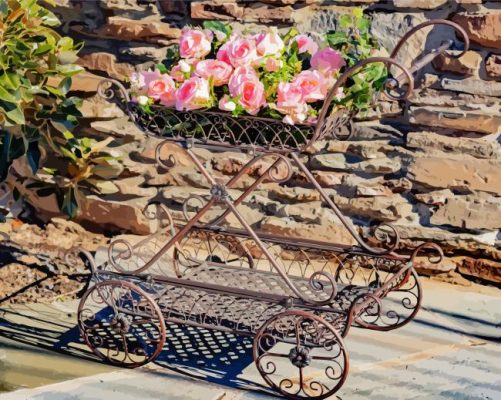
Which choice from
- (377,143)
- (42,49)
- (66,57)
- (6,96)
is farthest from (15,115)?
(377,143)

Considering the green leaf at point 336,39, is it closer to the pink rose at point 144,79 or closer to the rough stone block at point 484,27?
the pink rose at point 144,79

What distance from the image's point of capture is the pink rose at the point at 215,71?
2.64 metres

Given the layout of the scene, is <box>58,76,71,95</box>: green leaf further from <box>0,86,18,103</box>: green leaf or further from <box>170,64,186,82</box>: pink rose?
<box>170,64,186,82</box>: pink rose

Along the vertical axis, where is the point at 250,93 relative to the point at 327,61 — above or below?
below

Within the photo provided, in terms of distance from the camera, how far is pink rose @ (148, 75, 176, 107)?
2676 mm

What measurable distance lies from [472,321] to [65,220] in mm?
2039

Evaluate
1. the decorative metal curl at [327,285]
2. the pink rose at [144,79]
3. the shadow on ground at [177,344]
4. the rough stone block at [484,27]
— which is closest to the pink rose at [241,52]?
the pink rose at [144,79]

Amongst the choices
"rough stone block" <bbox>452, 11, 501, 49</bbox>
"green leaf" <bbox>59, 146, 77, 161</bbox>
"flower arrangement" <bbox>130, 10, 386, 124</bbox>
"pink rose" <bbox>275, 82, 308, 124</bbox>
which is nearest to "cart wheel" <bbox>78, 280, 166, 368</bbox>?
"flower arrangement" <bbox>130, 10, 386, 124</bbox>

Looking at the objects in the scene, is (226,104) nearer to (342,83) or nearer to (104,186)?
(342,83)

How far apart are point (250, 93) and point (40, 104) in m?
1.54

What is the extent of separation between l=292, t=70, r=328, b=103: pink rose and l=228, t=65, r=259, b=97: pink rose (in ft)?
0.43

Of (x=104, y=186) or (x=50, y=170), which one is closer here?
(x=50, y=170)

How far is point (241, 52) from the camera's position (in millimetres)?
2639

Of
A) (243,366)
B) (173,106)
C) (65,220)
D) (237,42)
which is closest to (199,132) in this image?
(173,106)
